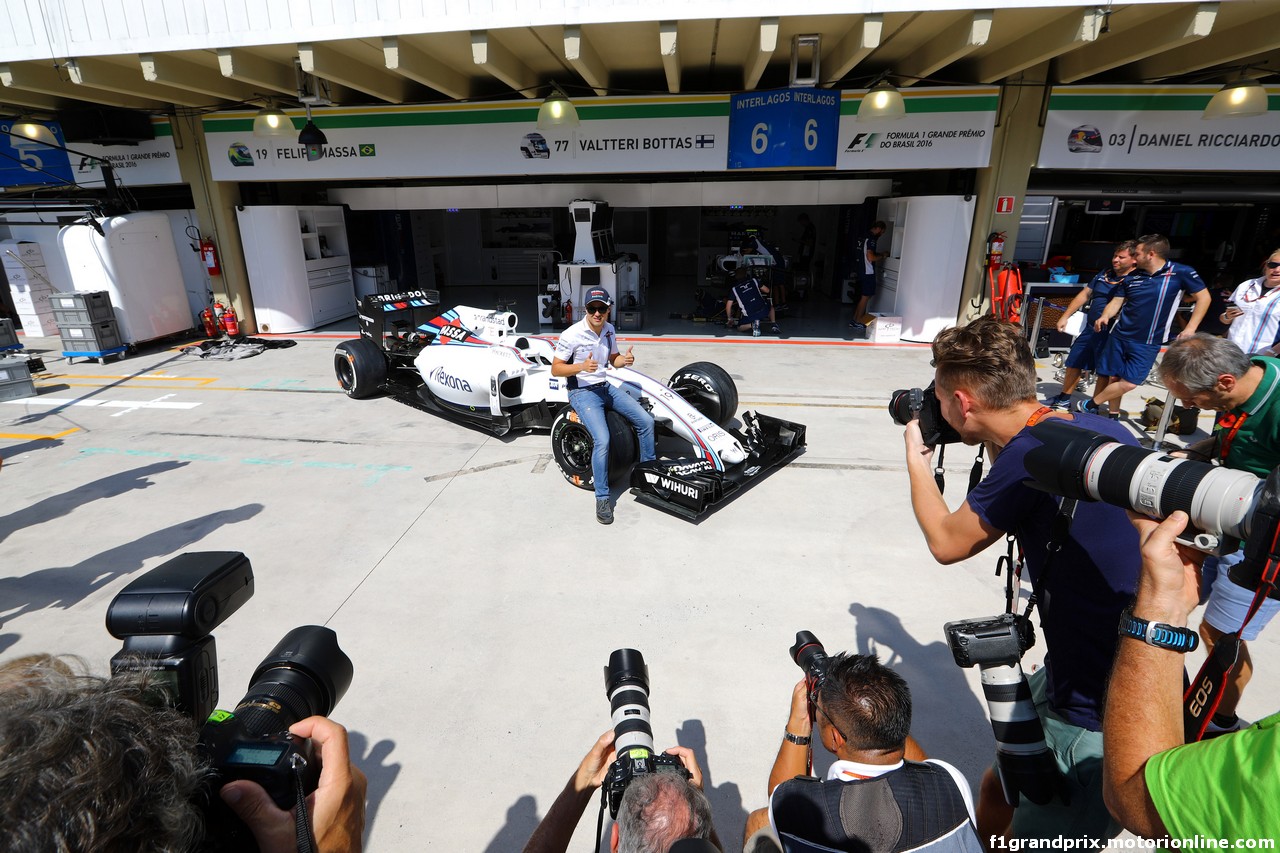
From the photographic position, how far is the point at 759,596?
375 cm

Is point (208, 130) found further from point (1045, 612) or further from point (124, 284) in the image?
point (1045, 612)

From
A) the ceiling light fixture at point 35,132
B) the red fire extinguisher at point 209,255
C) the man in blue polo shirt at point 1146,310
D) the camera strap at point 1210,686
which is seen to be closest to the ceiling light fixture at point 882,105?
the man in blue polo shirt at point 1146,310

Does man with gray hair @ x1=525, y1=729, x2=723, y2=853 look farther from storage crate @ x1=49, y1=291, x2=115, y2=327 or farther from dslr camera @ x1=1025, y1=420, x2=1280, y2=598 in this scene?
storage crate @ x1=49, y1=291, x2=115, y2=327

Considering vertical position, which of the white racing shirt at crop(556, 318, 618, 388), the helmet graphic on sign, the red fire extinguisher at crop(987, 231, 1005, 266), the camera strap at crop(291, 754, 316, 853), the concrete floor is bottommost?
the concrete floor

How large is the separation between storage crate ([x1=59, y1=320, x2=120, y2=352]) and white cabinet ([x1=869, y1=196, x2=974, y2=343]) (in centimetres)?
1294

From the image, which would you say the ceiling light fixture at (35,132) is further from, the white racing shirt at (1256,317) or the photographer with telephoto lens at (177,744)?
the white racing shirt at (1256,317)

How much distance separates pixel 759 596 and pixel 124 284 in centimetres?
1159

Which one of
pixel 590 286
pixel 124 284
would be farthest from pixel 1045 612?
pixel 124 284

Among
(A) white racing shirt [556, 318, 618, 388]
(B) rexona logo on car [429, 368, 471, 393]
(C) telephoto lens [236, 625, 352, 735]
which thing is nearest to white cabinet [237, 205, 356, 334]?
(B) rexona logo on car [429, 368, 471, 393]

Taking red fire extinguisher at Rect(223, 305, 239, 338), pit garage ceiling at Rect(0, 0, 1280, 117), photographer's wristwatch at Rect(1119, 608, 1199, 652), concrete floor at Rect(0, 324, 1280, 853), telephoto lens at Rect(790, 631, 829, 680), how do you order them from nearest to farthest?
photographer's wristwatch at Rect(1119, 608, 1199, 652)
telephoto lens at Rect(790, 631, 829, 680)
concrete floor at Rect(0, 324, 1280, 853)
pit garage ceiling at Rect(0, 0, 1280, 117)
red fire extinguisher at Rect(223, 305, 239, 338)

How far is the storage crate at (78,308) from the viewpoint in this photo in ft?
31.0

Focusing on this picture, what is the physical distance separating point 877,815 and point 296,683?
148cm

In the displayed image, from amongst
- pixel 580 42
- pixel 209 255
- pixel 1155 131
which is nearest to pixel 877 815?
pixel 580 42

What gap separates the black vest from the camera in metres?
Result: 1.34
